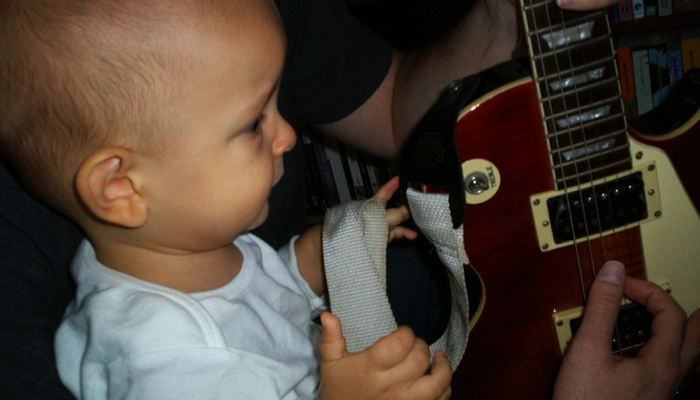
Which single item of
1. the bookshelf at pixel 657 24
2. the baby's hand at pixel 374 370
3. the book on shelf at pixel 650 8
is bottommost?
the baby's hand at pixel 374 370

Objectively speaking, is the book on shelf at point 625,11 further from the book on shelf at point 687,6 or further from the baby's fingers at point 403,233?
the baby's fingers at point 403,233

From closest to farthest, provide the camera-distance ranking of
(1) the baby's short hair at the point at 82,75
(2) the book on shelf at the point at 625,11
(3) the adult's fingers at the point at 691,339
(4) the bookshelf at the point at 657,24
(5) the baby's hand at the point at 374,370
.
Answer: (1) the baby's short hair at the point at 82,75, (5) the baby's hand at the point at 374,370, (3) the adult's fingers at the point at 691,339, (4) the bookshelf at the point at 657,24, (2) the book on shelf at the point at 625,11

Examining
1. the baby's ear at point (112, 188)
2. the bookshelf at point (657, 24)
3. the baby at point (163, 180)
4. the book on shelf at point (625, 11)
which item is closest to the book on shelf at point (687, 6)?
the bookshelf at point (657, 24)

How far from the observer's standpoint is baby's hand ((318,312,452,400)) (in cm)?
66

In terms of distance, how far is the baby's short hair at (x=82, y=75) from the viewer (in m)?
0.55

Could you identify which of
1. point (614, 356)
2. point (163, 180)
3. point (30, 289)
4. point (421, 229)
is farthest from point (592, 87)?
point (30, 289)

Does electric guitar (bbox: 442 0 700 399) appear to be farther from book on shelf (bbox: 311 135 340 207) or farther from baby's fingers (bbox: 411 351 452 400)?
book on shelf (bbox: 311 135 340 207)

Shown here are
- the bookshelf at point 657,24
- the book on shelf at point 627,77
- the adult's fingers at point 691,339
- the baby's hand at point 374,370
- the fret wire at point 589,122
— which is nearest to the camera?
the baby's hand at point 374,370

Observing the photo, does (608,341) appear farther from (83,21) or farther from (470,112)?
(83,21)

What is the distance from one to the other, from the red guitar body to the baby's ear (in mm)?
430

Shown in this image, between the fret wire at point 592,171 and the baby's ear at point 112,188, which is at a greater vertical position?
the baby's ear at point 112,188

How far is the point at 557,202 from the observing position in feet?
2.60

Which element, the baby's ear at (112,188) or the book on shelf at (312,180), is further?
the book on shelf at (312,180)

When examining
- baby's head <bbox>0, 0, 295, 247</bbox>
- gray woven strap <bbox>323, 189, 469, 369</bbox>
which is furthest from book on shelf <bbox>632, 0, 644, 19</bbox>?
baby's head <bbox>0, 0, 295, 247</bbox>
